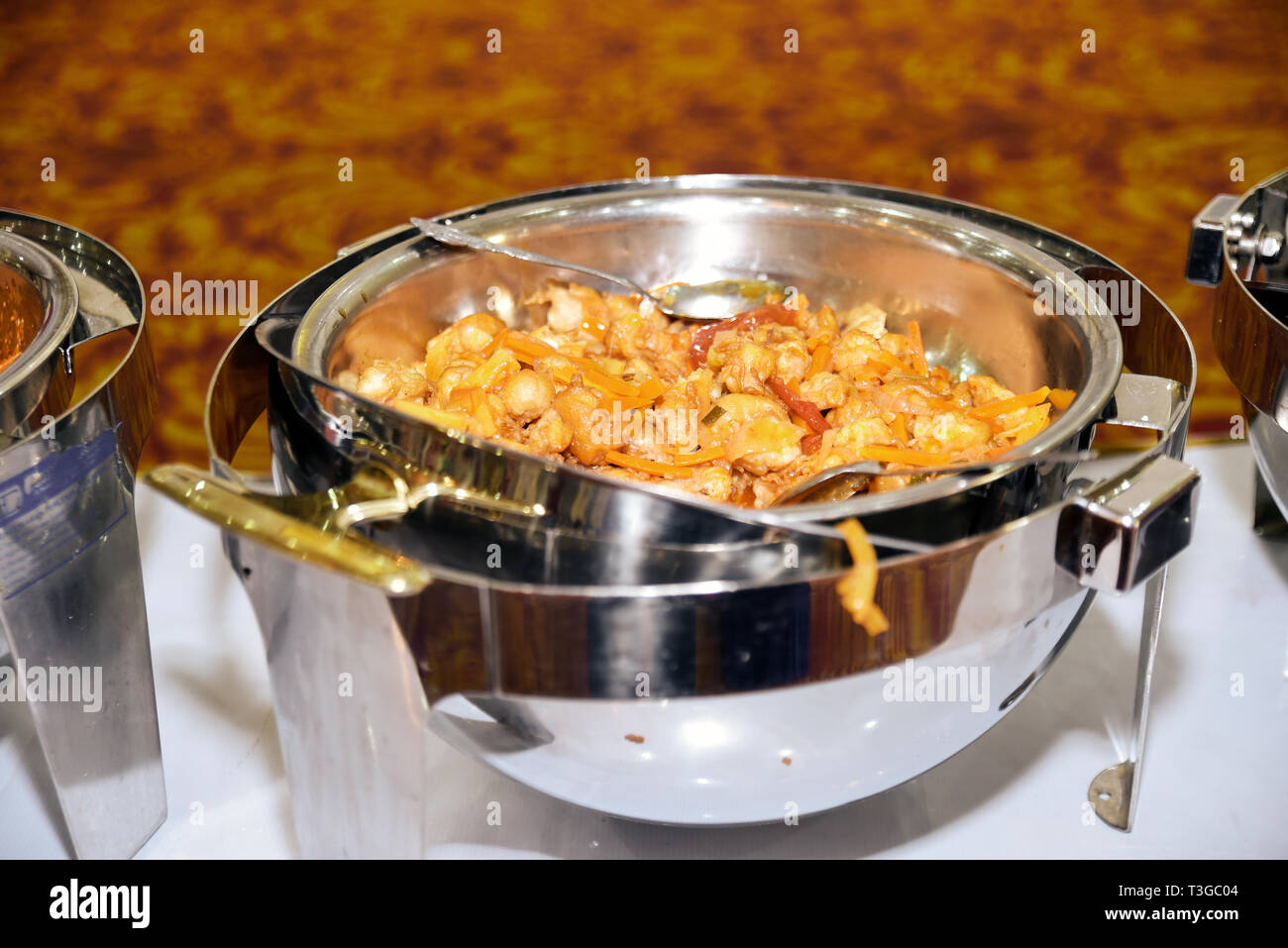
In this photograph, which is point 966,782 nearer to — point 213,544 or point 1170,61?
point 213,544

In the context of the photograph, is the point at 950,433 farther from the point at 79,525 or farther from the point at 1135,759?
the point at 79,525

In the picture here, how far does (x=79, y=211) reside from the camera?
4.61 ft

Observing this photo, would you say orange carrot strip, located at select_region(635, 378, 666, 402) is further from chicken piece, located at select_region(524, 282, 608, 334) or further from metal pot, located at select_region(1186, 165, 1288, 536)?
metal pot, located at select_region(1186, 165, 1288, 536)

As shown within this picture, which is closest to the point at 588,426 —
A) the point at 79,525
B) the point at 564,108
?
the point at 79,525

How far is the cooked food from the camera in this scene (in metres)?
0.84

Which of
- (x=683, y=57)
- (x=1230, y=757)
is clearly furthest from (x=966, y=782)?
(x=683, y=57)

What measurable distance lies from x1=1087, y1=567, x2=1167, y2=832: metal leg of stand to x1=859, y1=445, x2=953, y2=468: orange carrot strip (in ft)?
0.55

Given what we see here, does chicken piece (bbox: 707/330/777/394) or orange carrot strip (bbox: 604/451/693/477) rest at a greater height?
chicken piece (bbox: 707/330/777/394)

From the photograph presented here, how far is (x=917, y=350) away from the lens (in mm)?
994

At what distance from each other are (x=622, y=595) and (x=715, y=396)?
1.23ft

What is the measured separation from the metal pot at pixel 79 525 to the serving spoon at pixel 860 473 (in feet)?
1.53

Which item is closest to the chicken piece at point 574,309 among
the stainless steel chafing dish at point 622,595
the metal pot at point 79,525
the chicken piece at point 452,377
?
the chicken piece at point 452,377

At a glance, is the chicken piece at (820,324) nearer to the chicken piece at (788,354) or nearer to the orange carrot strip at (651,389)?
the chicken piece at (788,354)

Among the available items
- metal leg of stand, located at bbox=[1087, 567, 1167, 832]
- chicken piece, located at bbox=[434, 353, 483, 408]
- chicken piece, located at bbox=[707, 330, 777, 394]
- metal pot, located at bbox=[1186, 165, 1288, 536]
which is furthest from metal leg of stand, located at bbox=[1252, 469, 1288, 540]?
chicken piece, located at bbox=[434, 353, 483, 408]
